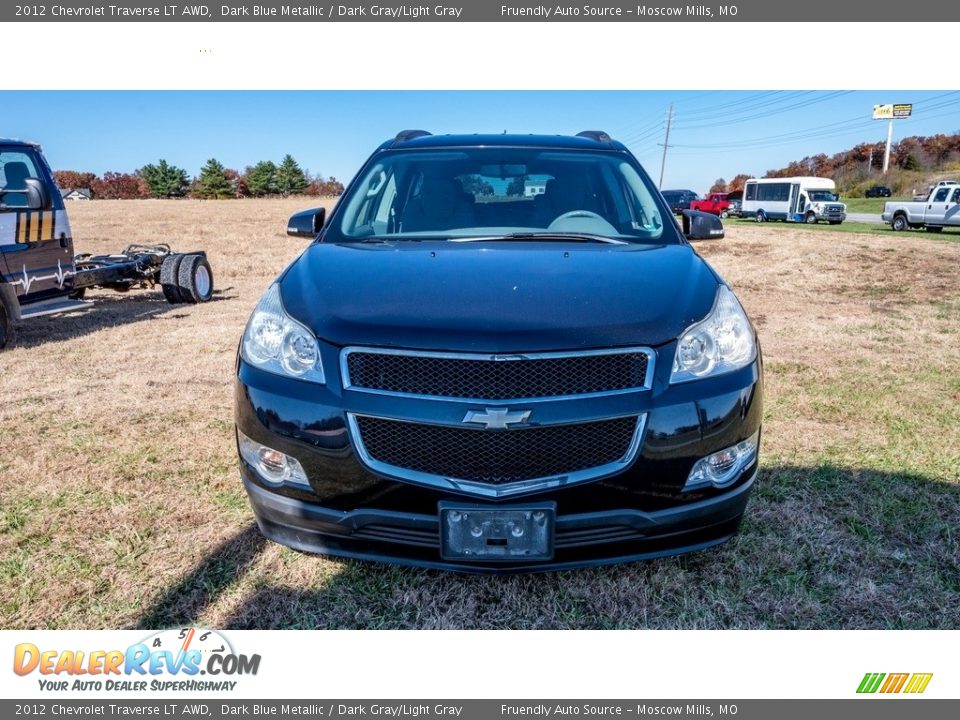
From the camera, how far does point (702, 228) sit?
141 inches

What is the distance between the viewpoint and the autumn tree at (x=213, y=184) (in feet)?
217

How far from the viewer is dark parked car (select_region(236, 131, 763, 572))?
2.00m

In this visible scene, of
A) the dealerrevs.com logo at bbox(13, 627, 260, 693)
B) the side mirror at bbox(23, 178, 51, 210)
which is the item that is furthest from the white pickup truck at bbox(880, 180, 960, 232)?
the dealerrevs.com logo at bbox(13, 627, 260, 693)

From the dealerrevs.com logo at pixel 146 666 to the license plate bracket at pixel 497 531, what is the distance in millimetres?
793

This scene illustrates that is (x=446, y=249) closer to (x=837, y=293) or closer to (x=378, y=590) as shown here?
(x=378, y=590)

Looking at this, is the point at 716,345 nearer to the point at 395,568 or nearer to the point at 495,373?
the point at 495,373

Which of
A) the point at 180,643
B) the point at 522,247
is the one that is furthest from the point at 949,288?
the point at 180,643

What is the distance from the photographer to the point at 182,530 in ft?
9.47

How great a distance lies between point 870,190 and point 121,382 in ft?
212

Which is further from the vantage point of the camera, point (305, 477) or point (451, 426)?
point (305, 477)

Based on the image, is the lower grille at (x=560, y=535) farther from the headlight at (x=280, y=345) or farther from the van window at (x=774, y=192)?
the van window at (x=774, y=192)

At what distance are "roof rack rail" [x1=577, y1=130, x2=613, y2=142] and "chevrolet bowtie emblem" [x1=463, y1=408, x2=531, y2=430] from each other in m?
2.49

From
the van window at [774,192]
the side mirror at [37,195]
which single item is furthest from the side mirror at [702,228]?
the van window at [774,192]

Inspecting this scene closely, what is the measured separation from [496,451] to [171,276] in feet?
28.8
